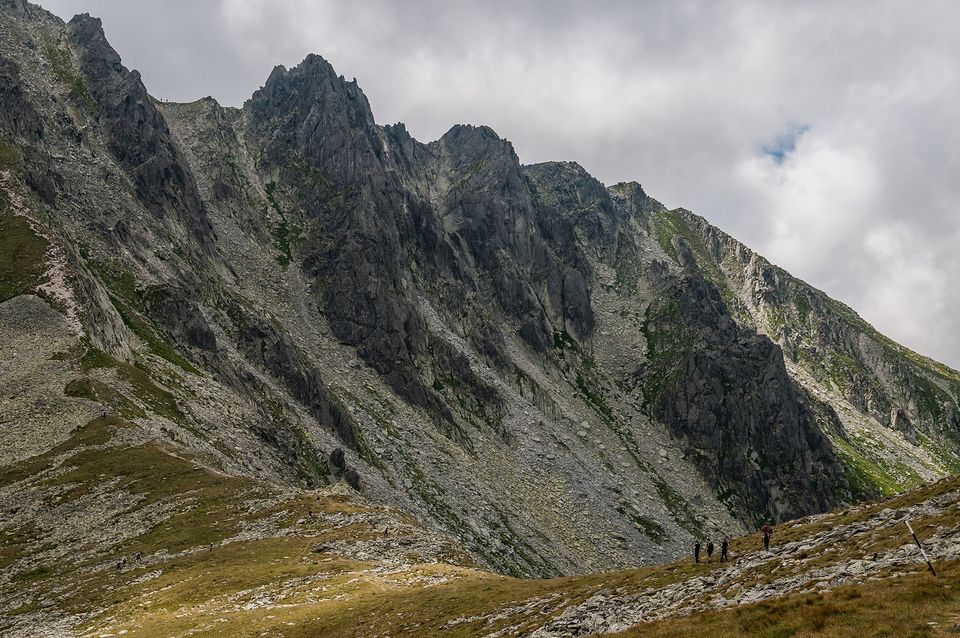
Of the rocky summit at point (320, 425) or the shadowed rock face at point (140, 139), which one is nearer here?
the rocky summit at point (320, 425)

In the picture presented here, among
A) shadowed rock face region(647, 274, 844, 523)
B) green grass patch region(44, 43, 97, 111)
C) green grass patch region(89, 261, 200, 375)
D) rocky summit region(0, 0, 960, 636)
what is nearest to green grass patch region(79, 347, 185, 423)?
rocky summit region(0, 0, 960, 636)

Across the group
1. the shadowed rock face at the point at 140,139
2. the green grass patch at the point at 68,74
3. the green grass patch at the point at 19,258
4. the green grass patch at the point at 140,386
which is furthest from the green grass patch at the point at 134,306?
the green grass patch at the point at 68,74

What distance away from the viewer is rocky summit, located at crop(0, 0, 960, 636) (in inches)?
1318

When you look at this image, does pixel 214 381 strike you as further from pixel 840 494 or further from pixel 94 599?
pixel 840 494

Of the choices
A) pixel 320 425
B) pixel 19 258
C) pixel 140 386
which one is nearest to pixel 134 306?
pixel 19 258

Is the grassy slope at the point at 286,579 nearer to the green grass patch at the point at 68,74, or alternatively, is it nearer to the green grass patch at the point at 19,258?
the green grass patch at the point at 19,258

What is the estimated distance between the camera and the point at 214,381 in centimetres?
9300

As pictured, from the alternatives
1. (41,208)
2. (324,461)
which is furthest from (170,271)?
(324,461)

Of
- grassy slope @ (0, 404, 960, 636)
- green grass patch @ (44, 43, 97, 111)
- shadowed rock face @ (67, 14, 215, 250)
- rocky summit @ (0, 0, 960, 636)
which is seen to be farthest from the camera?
green grass patch @ (44, 43, 97, 111)

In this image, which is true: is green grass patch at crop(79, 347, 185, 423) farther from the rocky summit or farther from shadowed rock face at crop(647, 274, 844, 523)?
shadowed rock face at crop(647, 274, 844, 523)

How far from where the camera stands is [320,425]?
4254 inches

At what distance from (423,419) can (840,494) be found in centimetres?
12427

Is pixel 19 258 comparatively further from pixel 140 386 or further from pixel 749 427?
pixel 749 427

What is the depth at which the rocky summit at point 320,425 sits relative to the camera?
1318 inches
